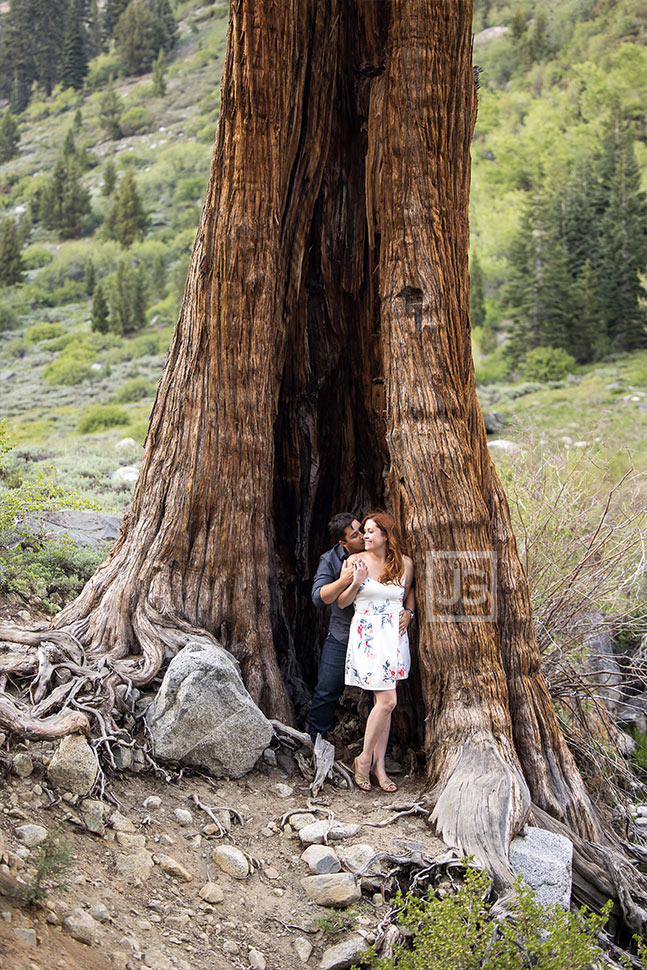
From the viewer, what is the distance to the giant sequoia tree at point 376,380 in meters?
4.65

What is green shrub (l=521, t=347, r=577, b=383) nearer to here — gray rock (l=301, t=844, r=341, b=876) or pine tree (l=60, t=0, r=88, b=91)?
gray rock (l=301, t=844, r=341, b=876)

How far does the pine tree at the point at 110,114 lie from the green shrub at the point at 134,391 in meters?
34.2

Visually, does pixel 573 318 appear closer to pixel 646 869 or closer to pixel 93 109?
pixel 646 869

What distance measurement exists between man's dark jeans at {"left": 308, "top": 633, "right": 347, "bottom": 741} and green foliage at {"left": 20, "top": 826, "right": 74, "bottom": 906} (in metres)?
1.81

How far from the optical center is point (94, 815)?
3666 mm

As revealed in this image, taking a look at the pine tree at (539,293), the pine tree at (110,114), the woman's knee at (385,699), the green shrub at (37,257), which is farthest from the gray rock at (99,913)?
the pine tree at (110,114)

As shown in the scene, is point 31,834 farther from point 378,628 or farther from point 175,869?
point 378,628

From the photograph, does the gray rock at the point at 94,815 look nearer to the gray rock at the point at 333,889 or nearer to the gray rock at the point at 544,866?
the gray rock at the point at 333,889

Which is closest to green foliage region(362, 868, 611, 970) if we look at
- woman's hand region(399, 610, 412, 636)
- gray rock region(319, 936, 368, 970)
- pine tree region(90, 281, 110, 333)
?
gray rock region(319, 936, 368, 970)

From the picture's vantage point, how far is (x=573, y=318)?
31.3 metres

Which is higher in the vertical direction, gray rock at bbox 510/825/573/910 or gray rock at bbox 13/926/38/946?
gray rock at bbox 13/926/38/946

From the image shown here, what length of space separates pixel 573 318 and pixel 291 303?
1090 inches

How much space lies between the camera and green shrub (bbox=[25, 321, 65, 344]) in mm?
35156

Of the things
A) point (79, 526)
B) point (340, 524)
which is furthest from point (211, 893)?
point (79, 526)
